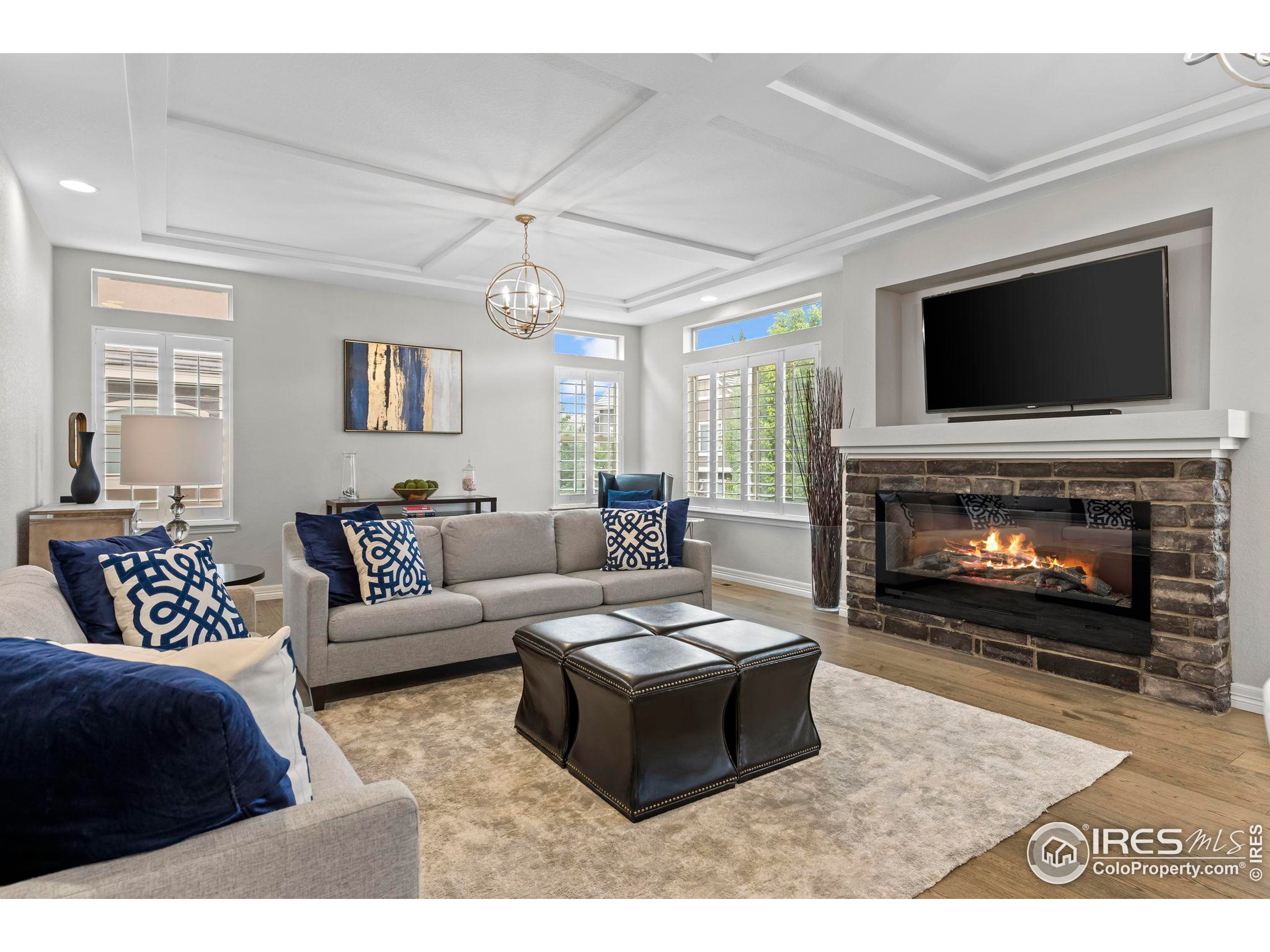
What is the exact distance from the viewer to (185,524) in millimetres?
3488

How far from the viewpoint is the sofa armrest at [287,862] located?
2.96 feet

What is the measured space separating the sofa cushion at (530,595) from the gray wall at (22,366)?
6.98 feet

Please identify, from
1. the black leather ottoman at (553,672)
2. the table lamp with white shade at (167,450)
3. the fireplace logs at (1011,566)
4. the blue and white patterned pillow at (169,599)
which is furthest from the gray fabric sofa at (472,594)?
the fireplace logs at (1011,566)

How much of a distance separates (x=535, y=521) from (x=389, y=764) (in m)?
2.01

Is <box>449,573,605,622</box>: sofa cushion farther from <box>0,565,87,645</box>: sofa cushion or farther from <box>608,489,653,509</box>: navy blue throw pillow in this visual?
<box>608,489,653,509</box>: navy blue throw pillow

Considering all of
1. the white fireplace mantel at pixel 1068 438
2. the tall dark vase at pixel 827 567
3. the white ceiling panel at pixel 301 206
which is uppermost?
the white ceiling panel at pixel 301 206

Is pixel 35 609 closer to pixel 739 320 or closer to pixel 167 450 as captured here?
pixel 167 450

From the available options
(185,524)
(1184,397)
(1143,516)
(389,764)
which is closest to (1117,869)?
(1143,516)

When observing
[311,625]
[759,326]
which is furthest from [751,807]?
[759,326]

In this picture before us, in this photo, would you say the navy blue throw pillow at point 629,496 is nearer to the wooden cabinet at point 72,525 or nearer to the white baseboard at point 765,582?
the white baseboard at point 765,582

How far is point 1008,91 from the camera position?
2891 millimetres

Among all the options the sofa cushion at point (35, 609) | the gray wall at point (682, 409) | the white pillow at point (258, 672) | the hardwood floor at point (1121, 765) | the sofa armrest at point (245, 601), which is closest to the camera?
the white pillow at point (258, 672)

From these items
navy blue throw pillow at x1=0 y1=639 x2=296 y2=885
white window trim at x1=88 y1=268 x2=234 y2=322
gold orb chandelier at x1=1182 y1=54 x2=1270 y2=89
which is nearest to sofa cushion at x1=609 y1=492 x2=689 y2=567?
gold orb chandelier at x1=1182 y1=54 x2=1270 y2=89
